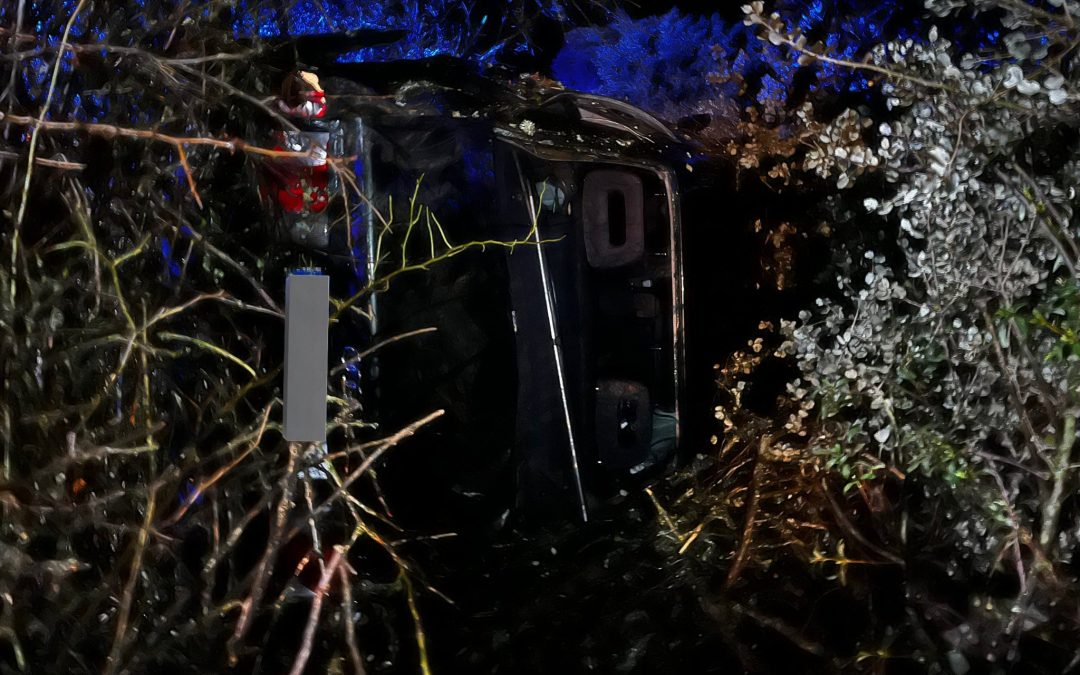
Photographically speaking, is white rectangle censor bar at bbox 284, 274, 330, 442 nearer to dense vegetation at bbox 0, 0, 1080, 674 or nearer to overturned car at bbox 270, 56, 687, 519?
dense vegetation at bbox 0, 0, 1080, 674

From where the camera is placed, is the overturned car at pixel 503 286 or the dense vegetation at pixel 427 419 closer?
the dense vegetation at pixel 427 419

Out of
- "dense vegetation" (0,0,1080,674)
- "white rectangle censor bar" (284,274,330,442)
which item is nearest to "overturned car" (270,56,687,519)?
"dense vegetation" (0,0,1080,674)

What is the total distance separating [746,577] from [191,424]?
0.60 m

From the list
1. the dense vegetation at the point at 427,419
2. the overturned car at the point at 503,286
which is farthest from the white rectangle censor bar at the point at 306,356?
the overturned car at the point at 503,286

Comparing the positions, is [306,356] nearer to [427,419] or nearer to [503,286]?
[427,419]

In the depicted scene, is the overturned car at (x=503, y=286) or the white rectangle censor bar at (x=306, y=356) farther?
the overturned car at (x=503, y=286)

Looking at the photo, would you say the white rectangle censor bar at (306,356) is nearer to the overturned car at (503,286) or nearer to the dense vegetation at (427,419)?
the dense vegetation at (427,419)

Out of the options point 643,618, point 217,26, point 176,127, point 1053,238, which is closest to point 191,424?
point 176,127

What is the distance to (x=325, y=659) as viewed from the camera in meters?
0.85

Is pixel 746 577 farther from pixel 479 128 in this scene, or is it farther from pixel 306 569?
pixel 479 128

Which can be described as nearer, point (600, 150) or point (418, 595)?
point (418, 595)

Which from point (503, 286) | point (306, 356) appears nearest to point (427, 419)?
point (306, 356)

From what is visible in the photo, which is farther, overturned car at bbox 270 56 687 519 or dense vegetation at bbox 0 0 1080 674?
overturned car at bbox 270 56 687 519

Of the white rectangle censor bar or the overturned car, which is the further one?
the overturned car
